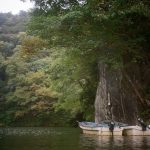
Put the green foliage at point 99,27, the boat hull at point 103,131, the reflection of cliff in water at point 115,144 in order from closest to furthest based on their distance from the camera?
the green foliage at point 99,27
the reflection of cliff in water at point 115,144
the boat hull at point 103,131

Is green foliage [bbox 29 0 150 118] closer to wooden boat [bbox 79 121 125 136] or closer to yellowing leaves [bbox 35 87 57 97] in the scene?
wooden boat [bbox 79 121 125 136]

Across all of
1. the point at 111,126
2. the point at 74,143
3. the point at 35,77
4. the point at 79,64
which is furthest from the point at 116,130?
the point at 35,77

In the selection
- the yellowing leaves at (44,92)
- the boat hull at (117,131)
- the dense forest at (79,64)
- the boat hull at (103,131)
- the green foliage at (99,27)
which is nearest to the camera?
the green foliage at (99,27)

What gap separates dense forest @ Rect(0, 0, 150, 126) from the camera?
15.6m

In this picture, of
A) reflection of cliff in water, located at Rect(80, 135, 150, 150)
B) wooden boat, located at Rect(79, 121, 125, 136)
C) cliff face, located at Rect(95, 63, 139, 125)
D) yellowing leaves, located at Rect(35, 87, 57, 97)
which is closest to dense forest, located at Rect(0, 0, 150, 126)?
cliff face, located at Rect(95, 63, 139, 125)

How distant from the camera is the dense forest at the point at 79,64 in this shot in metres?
15.6

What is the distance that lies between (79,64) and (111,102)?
5.45 meters

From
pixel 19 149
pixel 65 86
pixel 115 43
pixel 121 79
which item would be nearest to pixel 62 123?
pixel 65 86

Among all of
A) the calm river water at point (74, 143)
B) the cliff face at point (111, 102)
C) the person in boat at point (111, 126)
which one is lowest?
the calm river water at point (74, 143)

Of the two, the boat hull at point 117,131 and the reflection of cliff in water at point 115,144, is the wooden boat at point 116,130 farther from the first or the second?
the reflection of cliff in water at point 115,144

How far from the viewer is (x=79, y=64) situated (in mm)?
30016

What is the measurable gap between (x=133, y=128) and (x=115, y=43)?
14.9m

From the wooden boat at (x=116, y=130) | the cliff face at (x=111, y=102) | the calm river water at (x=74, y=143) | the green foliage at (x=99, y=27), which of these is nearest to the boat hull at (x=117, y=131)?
the wooden boat at (x=116, y=130)

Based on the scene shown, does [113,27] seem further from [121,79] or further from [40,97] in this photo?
[40,97]
